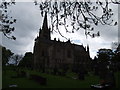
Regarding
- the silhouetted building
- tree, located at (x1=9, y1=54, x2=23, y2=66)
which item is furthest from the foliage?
tree, located at (x1=9, y1=54, x2=23, y2=66)

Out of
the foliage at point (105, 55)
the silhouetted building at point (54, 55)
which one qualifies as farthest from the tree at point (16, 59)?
the foliage at point (105, 55)

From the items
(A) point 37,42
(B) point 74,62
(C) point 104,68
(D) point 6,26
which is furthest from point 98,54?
(D) point 6,26

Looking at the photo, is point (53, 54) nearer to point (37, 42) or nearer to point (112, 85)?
point (37, 42)

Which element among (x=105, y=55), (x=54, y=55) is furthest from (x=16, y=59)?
(x=105, y=55)

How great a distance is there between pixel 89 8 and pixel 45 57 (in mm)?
78523

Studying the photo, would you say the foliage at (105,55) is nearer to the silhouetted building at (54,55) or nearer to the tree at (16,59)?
the silhouetted building at (54,55)

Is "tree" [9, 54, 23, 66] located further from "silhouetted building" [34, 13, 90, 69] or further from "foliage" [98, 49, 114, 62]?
"foliage" [98, 49, 114, 62]

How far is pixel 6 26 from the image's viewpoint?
1212cm

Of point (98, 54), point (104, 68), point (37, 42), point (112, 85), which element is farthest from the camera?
point (37, 42)

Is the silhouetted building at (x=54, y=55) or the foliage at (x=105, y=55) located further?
the silhouetted building at (x=54, y=55)

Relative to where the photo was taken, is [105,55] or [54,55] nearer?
[105,55]

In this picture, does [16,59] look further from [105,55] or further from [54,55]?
[105,55]

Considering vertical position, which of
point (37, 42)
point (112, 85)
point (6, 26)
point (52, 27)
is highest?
point (37, 42)

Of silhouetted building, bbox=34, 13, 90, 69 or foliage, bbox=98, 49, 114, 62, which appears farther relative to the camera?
silhouetted building, bbox=34, 13, 90, 69
